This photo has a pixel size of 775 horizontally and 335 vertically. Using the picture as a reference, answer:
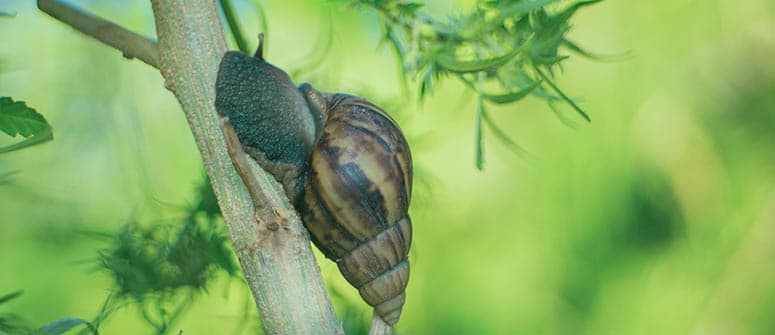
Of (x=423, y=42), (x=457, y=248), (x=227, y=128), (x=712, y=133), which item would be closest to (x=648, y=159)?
(x=712, y=133)

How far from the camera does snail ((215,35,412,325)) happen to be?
1.08 ft

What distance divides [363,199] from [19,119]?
0.15m

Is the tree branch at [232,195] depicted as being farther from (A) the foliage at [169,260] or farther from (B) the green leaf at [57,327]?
(A) the foliage at [169,260]

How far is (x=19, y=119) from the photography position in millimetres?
220

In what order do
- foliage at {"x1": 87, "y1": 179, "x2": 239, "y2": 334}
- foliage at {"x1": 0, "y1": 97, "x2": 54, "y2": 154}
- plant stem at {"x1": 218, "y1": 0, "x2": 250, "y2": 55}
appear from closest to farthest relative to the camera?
foliage at {"x1": 0, "y1": 97, "x2": 54, "y2": 154}
plant stem at {"x1": 218, "y1": 0, "x2": 250, "y2": 55}
foliage at {"x1": 87, "y1": 179, "x2": 239, "y2": 334}

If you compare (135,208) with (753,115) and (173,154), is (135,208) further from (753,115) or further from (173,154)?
(753,115)

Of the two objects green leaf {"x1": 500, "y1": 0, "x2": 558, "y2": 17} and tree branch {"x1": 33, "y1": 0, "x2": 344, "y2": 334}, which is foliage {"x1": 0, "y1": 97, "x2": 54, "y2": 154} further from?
green leaf {"x1": 500, "y1": 0, "x2": 558, "y2": 17}

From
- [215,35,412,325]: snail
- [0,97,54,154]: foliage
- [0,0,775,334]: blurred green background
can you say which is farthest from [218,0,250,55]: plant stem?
[0,0,775,334]: blurred green background

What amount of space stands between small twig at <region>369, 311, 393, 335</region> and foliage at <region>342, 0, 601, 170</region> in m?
0.09

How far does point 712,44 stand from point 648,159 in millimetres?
119

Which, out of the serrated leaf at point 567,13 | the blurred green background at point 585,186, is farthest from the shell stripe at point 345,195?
the blurred green background at point 585,186

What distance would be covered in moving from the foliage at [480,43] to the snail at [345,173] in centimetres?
3

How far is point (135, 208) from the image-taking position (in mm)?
499

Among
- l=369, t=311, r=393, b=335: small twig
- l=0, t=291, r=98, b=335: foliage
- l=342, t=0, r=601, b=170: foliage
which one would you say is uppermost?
l=342, t=0, r=601, b=170: foliage
